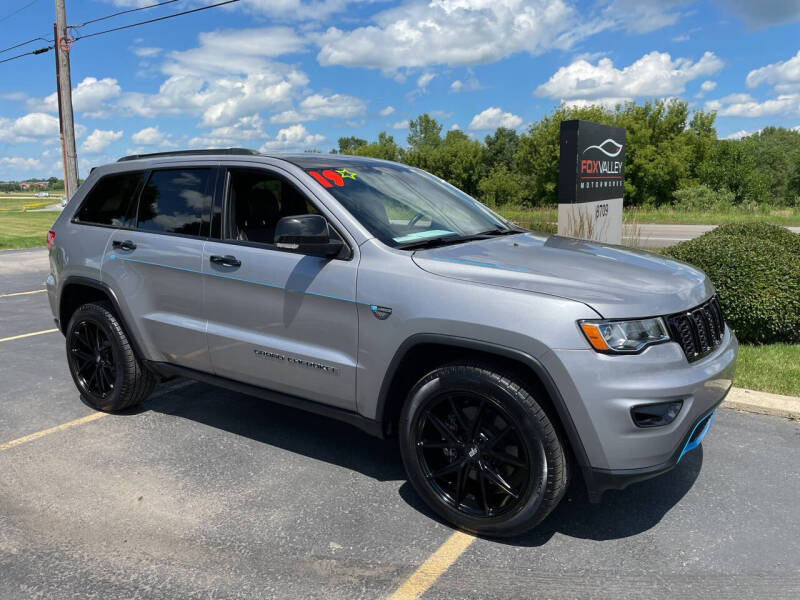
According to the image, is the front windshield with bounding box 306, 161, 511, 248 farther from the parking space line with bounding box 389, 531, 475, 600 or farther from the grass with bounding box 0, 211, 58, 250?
the grass with bounding box 0, 211, 58, 250

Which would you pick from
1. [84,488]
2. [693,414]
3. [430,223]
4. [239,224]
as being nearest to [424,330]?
[430,223]

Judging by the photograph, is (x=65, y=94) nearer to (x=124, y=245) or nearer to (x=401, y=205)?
(x=124, y=245)

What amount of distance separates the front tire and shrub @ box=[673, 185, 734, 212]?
1386 inches

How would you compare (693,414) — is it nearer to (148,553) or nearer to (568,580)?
(568,580)

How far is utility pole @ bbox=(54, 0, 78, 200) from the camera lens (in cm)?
1864

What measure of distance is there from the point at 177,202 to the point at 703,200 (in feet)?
125

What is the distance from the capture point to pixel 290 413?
504 centimetres

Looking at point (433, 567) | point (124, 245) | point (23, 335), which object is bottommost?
point (433, 567)

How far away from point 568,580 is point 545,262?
4.83 ft

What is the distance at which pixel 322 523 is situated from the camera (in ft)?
11.1

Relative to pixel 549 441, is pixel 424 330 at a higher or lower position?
higher

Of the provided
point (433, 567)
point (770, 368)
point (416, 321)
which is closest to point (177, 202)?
point (416, 321)

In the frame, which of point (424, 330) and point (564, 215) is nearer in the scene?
point (424, 330)

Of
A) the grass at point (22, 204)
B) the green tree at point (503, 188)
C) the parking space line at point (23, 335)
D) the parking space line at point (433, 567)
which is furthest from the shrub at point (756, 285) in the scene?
the green tree at point (503, 188)
